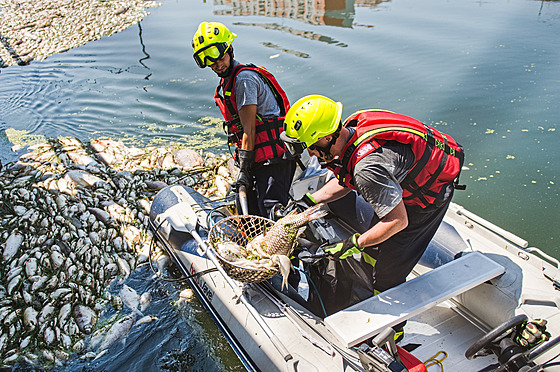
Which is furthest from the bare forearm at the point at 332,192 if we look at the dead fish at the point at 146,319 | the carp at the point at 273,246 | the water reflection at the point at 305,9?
the water reflection at the point at 305,9

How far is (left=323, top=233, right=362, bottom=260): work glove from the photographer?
8.44ft

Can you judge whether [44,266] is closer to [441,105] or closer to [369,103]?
[369,103]

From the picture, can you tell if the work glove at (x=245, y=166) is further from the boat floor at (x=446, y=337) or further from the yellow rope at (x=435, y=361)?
the yellow rope at (x=435, y=361)

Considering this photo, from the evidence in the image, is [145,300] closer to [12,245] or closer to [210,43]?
[12,245]

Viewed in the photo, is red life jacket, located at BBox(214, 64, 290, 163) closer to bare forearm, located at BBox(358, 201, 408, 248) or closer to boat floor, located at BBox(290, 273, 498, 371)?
boat floor, located at BBox(290, 273, 498, 371)

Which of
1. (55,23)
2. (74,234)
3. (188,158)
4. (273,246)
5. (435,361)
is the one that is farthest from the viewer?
(55,23)

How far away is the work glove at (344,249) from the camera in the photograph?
2572mm

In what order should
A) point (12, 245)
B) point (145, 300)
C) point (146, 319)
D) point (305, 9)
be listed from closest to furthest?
point (146, 319), point (145, 300), point (12, 245), point (305, 9)

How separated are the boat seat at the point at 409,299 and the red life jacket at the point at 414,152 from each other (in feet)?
1.83

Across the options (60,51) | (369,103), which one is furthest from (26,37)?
(369,103)

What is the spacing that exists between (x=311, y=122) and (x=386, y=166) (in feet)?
1.62

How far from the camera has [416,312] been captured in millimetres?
2549

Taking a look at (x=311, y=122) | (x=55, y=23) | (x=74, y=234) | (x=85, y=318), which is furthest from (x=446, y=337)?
(x=55, y=23)

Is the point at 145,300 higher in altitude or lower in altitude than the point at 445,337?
lower
